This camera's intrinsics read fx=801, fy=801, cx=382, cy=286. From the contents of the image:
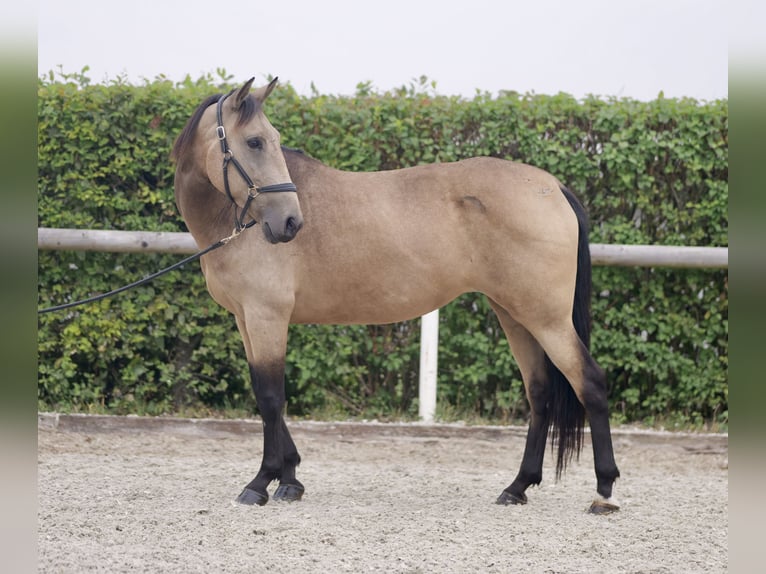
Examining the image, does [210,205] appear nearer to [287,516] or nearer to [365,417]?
[287,516]

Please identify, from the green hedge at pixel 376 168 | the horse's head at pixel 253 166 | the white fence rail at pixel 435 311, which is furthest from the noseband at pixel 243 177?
the green hedge at pixel 376 168

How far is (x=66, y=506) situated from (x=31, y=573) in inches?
122

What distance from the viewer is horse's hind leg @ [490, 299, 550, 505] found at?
14.5ft

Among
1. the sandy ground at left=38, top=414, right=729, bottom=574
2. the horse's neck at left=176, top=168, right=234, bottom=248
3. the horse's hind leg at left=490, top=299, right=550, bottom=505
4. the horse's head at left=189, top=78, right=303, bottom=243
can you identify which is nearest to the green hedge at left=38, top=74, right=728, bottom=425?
the sandy ground at left=38, top=414, right=729, bottom=574

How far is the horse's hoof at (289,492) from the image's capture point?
4.35m

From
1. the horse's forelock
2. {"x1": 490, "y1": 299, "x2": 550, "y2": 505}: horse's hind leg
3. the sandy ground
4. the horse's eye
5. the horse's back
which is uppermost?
the horse's forelock

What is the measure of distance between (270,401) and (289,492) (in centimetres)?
57

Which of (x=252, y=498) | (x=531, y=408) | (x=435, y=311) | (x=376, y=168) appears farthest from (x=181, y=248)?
(x=531, y=408)

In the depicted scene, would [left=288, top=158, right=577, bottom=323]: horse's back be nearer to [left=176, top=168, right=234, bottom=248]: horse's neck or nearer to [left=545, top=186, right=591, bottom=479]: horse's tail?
[left=545, top=186, right=591, bottom=479]: horse's tail

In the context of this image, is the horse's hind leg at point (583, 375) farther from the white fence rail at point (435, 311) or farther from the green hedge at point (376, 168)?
the green hedge at point (376, 168)

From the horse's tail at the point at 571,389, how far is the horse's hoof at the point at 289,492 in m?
1.41

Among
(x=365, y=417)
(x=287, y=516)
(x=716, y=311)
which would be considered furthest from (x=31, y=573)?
(x=716, y=311)

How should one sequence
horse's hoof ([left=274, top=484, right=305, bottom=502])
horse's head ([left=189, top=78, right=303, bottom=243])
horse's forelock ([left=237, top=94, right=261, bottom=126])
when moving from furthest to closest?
horse's hoof ([left=274, top=484, right=305, bottom=502]) → horse's forelock ([left=237, top=94, right=261, bottom=126]) → horse's head ([left=189, top=78, right=303, bottom=243])

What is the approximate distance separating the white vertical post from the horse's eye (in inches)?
92.1
